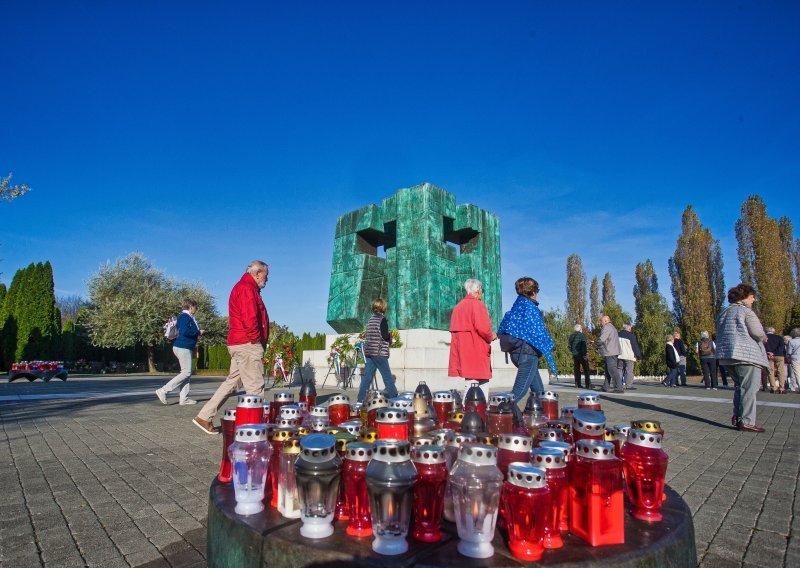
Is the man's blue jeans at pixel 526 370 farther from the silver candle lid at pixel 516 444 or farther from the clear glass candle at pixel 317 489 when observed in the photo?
the clear glass candle at pixel 317 489

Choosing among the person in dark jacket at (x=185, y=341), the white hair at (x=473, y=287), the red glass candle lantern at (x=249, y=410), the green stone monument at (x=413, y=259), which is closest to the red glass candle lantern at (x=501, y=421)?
the red glass candle lantern at (x=249, y=410)

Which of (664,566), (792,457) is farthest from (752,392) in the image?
(664,566)

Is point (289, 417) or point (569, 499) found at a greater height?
point (289, 417)

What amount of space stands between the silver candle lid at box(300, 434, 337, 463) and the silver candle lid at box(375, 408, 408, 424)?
0.38 metres

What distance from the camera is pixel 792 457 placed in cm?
457

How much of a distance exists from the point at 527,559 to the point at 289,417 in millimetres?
1239

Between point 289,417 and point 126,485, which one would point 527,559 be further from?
point 126,485

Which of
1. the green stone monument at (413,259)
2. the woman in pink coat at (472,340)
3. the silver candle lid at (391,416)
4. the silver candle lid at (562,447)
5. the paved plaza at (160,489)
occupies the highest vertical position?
the green stone monument at (413,259)

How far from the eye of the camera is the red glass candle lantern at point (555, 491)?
1.31 metres

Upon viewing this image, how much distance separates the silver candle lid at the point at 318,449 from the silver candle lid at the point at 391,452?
149 millimetres

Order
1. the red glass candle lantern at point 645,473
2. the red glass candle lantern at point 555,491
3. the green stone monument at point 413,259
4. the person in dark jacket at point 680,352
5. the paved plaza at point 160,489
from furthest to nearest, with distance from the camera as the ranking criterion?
the person in dark jacket at point 680,352 < the green stone monument at point 413,259 < the paved plaza at point 160,489 < the red glass candle lantern at point 645,473 < the red glass candle lantern at point 555,491

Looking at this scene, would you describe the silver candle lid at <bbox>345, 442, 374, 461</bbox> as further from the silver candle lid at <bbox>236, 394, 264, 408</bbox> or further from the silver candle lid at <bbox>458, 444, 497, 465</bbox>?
the silver candle lid at <bbox>236, 394, 264, 408</bbox>

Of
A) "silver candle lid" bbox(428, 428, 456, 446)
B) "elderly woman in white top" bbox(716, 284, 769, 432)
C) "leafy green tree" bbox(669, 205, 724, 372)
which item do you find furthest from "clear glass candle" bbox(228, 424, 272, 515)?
"leafy green tree" bbox(669, 205, 724, 372)

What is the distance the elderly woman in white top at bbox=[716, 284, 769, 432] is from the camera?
5500 millimetres
